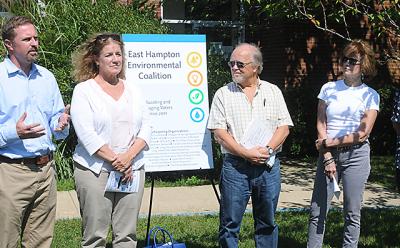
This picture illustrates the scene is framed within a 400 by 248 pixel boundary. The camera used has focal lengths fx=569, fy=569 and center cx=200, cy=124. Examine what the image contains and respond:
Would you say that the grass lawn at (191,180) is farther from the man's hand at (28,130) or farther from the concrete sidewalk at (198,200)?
the man's hand at (28,130)

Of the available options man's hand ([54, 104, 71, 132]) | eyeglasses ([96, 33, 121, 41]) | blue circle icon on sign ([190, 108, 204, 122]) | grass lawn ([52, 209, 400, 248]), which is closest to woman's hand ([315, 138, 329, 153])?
blue circle icon on sign ([190, 108, 204, 122])

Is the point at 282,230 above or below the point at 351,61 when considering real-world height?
below

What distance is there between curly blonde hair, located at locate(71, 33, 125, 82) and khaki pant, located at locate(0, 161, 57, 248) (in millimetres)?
721

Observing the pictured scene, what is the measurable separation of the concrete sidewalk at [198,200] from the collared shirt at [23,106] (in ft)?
9.75

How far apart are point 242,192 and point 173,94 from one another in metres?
1.31

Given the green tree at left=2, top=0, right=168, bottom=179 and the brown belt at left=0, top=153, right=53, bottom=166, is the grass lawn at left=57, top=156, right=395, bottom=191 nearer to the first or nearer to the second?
the green tree at left=2, top=0, right=168, bottom=179

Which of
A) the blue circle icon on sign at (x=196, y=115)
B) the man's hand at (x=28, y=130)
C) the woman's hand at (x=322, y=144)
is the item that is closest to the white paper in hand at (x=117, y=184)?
the man's hand at (x=28, y=130)

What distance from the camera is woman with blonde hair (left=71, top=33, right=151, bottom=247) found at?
4105mm

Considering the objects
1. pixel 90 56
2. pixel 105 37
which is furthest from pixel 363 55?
pixel 90 56

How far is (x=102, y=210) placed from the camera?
4168 mm

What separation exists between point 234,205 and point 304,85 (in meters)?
8.20

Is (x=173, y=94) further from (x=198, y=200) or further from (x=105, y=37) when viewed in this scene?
(x=198, y=200)

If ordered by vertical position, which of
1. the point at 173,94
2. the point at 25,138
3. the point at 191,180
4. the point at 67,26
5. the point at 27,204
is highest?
the point at 67,26

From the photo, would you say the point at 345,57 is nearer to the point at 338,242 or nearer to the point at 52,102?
the point at 338,242
